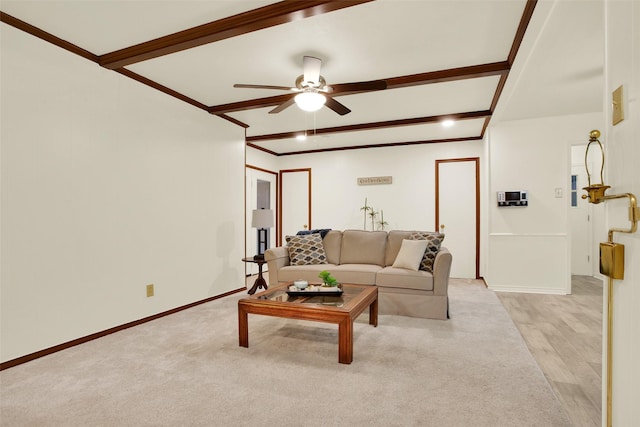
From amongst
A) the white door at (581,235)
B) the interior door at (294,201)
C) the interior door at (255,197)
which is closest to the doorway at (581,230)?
the white door at (581,235)

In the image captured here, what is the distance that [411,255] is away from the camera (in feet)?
12.3

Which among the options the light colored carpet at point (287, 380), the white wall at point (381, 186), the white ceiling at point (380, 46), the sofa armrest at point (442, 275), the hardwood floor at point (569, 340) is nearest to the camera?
the light colored carpet at point (287, 380)

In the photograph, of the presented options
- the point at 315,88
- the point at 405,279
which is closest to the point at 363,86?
the point at 315,88

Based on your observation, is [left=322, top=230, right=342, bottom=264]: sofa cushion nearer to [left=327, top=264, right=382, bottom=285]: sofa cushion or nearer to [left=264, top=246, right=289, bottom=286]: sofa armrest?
[left=327, top=264, right=382, bottom=285]: sofa cushion

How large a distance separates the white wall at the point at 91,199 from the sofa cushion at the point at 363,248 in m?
1.77

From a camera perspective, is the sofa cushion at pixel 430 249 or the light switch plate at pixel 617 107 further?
the sofa cushion at pixel 430 249

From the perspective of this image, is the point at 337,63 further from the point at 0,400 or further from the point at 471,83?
the point at 0,400

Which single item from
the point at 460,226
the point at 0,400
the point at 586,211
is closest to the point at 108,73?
the point at 0,400

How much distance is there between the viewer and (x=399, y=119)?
502 centimetres

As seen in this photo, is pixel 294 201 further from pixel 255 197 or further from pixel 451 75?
pixel 451 75

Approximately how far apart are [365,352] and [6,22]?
3.59m

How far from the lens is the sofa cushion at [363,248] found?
14.0 ft

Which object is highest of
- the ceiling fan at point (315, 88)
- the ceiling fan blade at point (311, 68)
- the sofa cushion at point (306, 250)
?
the ceiling fan blade at point (311, 68)

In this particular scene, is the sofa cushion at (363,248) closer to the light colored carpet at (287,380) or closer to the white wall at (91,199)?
the light colored carpet at (287,380)
